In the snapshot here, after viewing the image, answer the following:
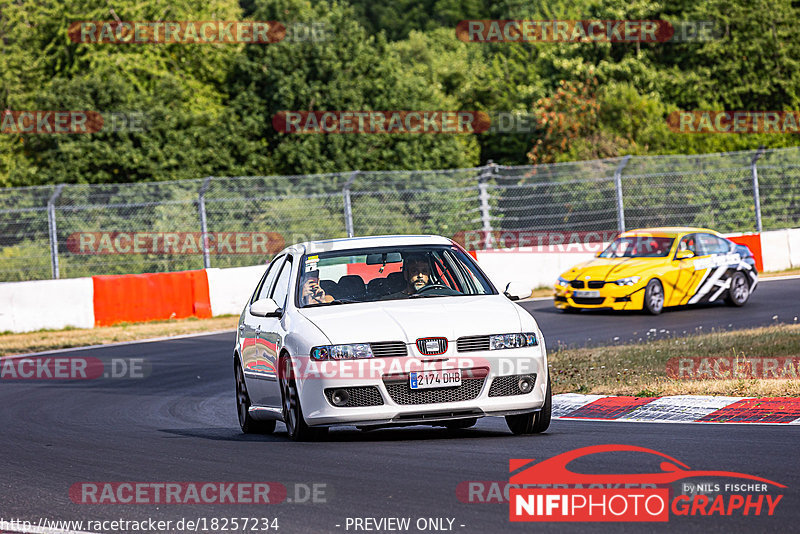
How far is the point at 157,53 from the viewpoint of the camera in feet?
174

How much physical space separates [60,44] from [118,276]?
31789 millimetres

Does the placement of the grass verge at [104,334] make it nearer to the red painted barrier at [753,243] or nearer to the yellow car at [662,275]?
the yellow car at [662,275]

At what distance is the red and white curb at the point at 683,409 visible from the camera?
28.9 ft

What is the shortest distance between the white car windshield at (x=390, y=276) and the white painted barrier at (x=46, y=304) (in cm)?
1375

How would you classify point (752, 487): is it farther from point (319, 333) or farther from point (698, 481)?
point (319, 333)

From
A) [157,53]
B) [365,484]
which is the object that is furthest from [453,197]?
[157,53]

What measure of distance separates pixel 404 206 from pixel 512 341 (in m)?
17.8

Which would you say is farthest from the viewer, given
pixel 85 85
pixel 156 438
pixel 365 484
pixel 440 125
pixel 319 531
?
pixel 440 125

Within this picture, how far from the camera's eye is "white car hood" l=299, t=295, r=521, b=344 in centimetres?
816
